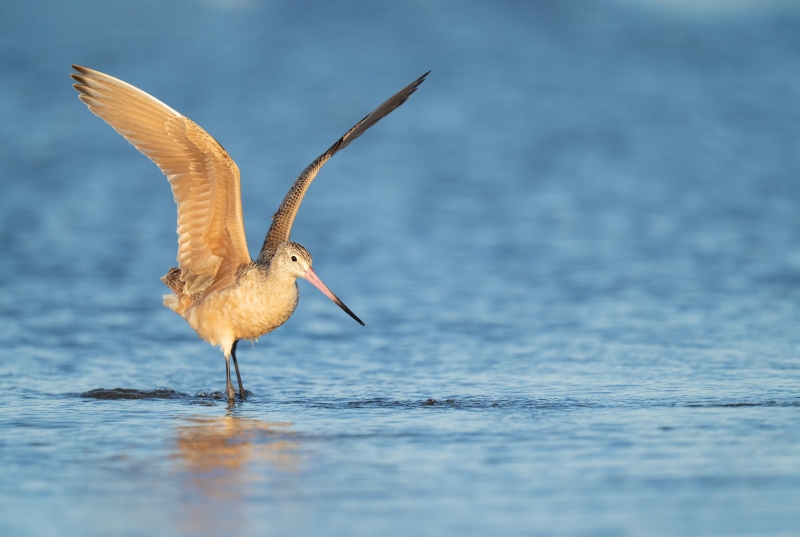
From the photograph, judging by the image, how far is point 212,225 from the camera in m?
6.93

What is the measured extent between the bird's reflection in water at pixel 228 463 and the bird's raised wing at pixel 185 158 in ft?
4.51

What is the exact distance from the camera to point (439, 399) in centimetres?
622

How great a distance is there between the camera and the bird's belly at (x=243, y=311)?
682 cm

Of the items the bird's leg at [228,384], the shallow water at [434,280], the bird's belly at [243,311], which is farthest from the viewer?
the bird's belly at [243,311]

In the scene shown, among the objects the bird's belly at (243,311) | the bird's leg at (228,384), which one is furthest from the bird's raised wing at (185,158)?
the bird's leg at (228,384)

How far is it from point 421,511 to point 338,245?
6.90m

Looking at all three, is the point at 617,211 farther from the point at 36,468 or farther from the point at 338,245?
the point at 36,468

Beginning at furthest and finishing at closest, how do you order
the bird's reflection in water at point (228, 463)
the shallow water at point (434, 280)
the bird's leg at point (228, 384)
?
the bird's leg at point (228, 384)
the shallow water at point (434, 280)
the bird's reflection in water at point (228, 463)

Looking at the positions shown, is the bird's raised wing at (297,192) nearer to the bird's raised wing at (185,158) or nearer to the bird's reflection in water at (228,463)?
the bird's raised wing at (185,158)

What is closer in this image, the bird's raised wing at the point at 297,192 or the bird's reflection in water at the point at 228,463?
the bird's reflection in water at the point at 228,463

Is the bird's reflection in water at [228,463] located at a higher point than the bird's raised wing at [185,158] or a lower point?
lower

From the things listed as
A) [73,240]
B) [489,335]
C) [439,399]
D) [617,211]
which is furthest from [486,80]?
[439,399]

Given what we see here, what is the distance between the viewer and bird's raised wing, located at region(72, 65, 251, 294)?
21.7ft

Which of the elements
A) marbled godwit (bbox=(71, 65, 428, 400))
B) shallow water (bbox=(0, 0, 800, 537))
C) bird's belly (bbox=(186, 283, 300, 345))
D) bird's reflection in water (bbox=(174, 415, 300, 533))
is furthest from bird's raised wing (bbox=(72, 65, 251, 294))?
bird's reflection in water (bbox=(174, 415, 300, 533))
